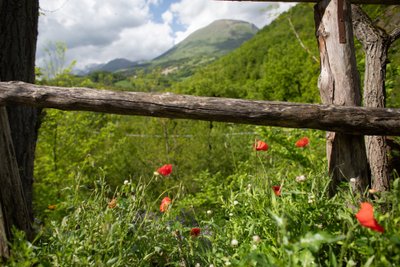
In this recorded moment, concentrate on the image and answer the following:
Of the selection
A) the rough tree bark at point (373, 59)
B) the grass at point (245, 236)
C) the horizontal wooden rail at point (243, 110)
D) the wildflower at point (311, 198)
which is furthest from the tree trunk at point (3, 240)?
the rough tree bark at point (373, 59)

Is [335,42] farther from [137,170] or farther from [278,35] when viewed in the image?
[278,35]

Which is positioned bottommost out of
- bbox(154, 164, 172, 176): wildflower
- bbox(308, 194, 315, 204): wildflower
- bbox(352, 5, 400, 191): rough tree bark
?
bbox(308, 194, 315, 204): wildflower

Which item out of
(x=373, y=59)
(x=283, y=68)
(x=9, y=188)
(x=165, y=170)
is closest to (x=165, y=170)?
(x=165, y=170)

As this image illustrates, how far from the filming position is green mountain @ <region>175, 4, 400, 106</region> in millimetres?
5206

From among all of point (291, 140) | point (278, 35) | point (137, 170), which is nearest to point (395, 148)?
point (291, 140)

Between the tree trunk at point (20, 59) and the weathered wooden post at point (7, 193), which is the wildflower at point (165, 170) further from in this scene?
the tree trunk at point (20, 59)

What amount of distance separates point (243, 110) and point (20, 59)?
2.09 m

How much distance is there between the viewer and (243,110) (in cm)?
208

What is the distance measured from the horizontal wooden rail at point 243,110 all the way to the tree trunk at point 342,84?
0.24 meters

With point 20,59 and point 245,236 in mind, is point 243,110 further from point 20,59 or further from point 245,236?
point 20,59

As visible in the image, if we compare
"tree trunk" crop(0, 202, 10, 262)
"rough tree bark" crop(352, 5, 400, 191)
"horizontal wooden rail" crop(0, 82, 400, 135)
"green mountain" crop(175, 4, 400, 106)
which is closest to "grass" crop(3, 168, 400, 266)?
"tree trunk" crop(0, 202, 10, 262)

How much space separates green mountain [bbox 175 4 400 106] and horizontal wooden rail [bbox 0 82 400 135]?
7.78 ft

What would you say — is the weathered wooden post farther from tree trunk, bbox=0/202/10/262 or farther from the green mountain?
the green mountain

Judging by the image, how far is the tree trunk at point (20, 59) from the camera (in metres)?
2.94
